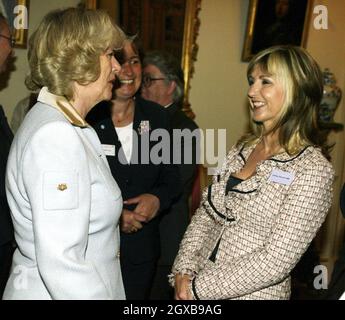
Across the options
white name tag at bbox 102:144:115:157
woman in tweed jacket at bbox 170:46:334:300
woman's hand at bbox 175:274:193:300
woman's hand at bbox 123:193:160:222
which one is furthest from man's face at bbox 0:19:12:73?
woman's hand at bbox 175:274:193:300

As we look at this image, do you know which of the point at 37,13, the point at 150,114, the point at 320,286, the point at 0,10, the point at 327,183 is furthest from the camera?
the point at 320,286

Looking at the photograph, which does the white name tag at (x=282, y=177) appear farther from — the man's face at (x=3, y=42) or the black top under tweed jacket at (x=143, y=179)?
the man's face at (x=3, y=42)

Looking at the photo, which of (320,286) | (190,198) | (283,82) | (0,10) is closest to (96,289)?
(283,82)

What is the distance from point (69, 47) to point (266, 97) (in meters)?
0.88

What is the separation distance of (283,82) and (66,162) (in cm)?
105

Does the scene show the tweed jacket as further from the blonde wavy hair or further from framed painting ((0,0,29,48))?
framed painting ((0,0,29,48))

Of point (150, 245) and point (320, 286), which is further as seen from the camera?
point (320, 286)

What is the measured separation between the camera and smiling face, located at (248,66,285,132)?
217 cm

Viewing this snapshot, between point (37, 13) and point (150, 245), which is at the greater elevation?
point (37, 13)

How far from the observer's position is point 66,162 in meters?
1.59

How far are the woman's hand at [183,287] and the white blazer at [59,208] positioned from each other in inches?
16.1

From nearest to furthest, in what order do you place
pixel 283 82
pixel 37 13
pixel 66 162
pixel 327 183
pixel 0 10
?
pixel 66 162 → pixel 327 183 → pixel 283 82 → pixel 0 10 → pixel 37 13

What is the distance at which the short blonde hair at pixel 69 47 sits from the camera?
1804mm

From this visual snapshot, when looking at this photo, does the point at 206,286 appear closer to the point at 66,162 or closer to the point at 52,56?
the point at 66,162
